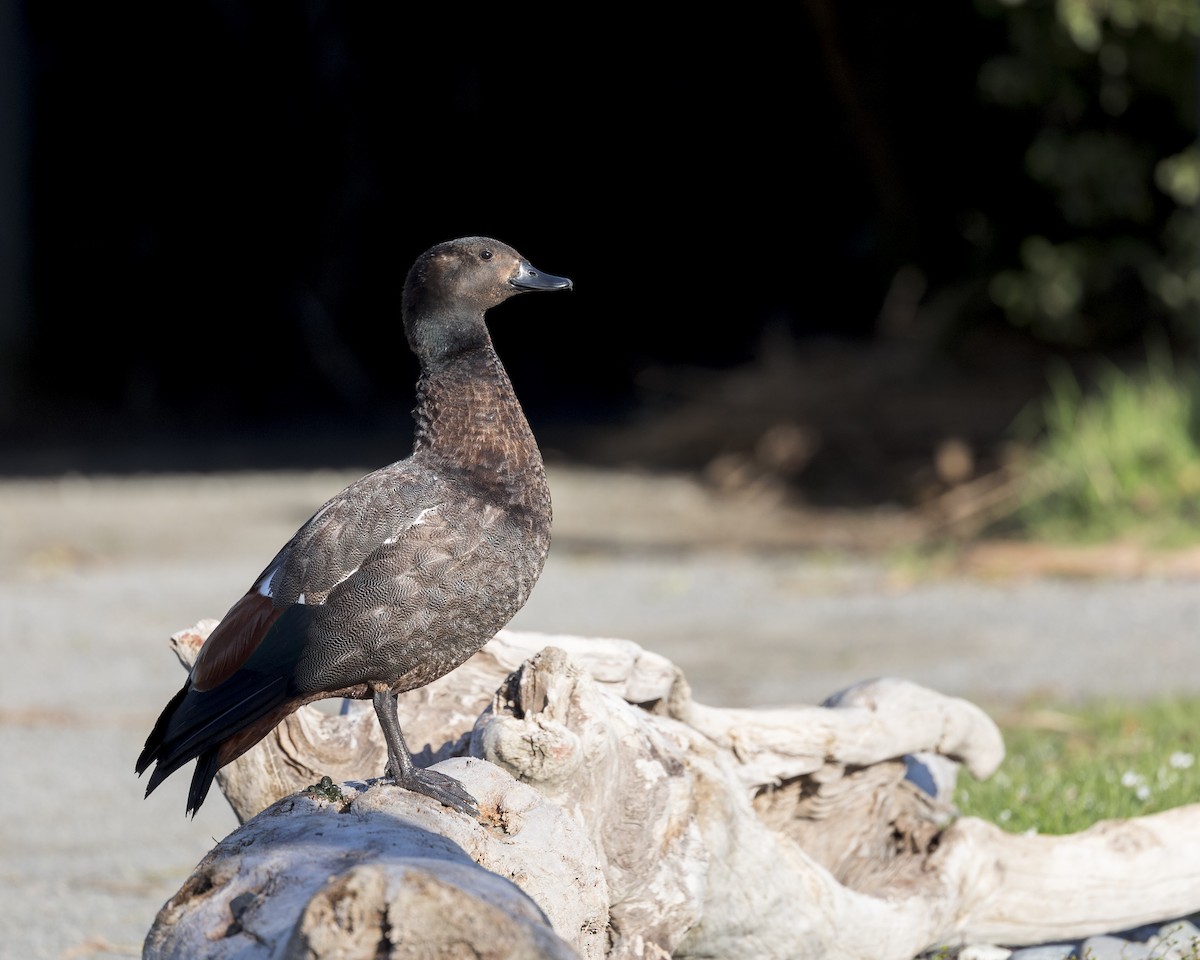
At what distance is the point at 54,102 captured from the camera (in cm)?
1399

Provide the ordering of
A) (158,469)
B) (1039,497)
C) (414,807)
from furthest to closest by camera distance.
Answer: (158,469) → (1039,497) → (414,807)

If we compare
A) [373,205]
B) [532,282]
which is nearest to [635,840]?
[532,282]

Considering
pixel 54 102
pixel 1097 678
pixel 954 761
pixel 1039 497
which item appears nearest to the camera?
pixel 954 761

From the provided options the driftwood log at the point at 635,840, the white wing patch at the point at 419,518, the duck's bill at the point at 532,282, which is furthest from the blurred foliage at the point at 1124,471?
the white wing patch at the point at 419,518

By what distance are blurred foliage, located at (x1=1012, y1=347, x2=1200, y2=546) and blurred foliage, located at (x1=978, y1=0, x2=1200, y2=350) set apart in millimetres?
1023

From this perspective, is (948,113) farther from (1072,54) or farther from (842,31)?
(1072,54)

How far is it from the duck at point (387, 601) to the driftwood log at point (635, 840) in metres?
0.15

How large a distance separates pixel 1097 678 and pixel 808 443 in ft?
15.1

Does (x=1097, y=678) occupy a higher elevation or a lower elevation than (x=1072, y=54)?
lower

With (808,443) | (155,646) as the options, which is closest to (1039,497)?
(808,443)

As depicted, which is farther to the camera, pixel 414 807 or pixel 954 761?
pixel 954 761

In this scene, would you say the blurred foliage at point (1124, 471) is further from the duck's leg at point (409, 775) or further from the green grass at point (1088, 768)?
the duck's leg at point (409, 775)

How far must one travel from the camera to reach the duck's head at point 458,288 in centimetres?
325

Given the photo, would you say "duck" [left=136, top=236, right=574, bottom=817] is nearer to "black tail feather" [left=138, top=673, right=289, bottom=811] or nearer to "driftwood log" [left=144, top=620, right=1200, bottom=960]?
"black tail feather" [left=138, top=673, right=289, bottom=811]
